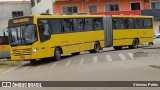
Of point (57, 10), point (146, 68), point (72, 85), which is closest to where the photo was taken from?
point (72, 85)

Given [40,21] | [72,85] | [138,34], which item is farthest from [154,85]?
[138,34]

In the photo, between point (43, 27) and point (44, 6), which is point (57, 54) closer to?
point (43, 27)

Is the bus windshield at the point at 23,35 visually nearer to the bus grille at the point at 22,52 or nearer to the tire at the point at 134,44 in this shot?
the bus grille at the point at 22,52

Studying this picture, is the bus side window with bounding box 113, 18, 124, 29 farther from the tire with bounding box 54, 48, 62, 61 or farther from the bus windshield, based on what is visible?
the bus windshield

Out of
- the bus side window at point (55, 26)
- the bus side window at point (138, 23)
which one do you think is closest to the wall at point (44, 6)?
the bus side window at point (138, 23)

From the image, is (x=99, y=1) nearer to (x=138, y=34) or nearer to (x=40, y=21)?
(x=138, y=34)

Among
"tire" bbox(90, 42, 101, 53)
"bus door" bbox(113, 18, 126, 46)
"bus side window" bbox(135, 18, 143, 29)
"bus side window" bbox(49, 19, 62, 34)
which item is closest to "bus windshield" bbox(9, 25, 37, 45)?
"bus side window" bbox(49, 19, 62, 34)

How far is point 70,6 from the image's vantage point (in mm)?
56062

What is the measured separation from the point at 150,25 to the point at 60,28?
45.4 ft

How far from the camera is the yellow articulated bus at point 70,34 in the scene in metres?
25.8

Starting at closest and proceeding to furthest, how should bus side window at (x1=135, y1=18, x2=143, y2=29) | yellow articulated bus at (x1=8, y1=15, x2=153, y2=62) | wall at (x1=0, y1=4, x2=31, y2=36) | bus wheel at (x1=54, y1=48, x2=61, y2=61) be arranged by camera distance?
yellow articulated bus at (x1=8, y1=15, x2=153, y2=62) < bus wheel at (x1=54, y1=48, x2=61, y2=61) < bus side window at (x1=135, y1=18, x2=143, y2=29) < wall at (x1=0, y1=4, x2=31, y2=36)

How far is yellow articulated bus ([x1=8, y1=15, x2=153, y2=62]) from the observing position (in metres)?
25.8

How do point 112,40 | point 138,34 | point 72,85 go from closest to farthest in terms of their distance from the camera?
1. point 72,85
2. point 112,40
3. point 138,34

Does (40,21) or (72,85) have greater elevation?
(40,21)
